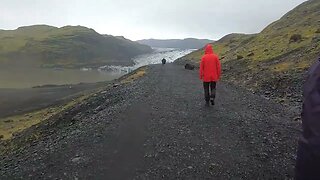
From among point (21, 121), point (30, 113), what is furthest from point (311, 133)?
point (30, 113)

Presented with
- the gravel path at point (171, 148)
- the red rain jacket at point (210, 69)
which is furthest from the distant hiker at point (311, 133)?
the red rain jacket at point (210, 69)

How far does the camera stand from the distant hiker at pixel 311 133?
9.43 ft

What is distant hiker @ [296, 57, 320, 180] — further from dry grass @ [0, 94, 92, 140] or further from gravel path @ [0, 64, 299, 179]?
dry grass @ [0, 94, 92, 140]

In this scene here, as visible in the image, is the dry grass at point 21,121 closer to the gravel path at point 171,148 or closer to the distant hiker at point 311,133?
the gravel path at point 171,148

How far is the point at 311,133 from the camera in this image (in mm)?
2916

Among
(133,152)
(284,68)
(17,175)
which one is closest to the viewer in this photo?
(17,175)

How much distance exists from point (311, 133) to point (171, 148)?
26.3 feet

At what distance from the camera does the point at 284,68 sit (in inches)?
1329

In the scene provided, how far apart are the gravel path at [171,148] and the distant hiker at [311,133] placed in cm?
582

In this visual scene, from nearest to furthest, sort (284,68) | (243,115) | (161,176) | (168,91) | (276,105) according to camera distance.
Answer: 1. (161,176)
2. (243,115)
3. (276,105)
4. (168,91)
5. (284,68)

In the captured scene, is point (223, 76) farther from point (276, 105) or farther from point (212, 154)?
point (212, 154)

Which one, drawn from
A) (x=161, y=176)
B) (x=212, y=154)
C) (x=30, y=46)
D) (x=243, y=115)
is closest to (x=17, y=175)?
(x=161, y=176)

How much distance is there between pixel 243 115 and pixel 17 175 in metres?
9.72

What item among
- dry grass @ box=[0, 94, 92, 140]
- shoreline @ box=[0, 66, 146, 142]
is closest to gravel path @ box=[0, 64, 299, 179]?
shoreline @ box=[0, 66, 146, 142]
